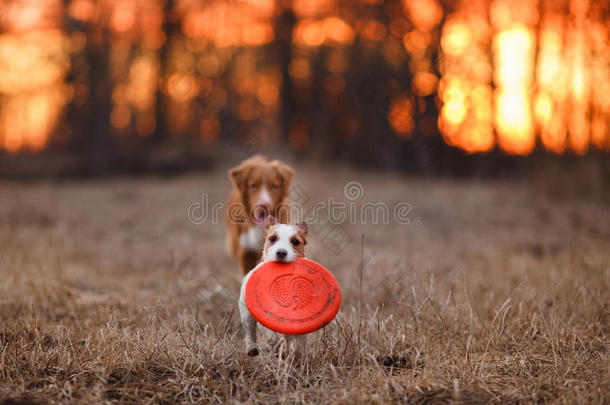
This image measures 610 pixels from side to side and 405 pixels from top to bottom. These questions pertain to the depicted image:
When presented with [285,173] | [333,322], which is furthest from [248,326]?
[285,173]

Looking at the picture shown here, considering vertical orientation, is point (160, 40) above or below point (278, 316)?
above

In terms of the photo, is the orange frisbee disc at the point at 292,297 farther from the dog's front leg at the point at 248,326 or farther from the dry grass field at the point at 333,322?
the dog's front leg at the point at 248,326

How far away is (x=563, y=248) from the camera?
7188 mm

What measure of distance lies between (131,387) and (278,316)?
91cm

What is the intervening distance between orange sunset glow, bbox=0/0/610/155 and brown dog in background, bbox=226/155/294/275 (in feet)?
35.0

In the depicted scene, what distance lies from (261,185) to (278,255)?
Answer: 5.67ft

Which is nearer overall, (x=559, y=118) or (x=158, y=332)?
(x=158, y=332)

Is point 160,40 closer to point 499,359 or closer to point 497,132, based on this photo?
point 497,132

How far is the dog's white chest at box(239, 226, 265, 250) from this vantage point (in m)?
4.81

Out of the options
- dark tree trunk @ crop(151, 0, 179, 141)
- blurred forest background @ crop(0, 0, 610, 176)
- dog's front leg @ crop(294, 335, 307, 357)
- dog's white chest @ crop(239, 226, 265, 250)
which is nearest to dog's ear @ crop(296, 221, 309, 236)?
dog's front leg @ crop(294, 335, 307, 357)

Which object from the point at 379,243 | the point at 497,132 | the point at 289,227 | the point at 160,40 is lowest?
the point at 379,243

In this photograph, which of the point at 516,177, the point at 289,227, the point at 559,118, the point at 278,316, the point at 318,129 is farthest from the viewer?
the point at 318,129

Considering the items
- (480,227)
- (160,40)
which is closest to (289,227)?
(480,227)

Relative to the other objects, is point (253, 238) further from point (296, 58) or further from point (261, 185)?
point (296, 58)
